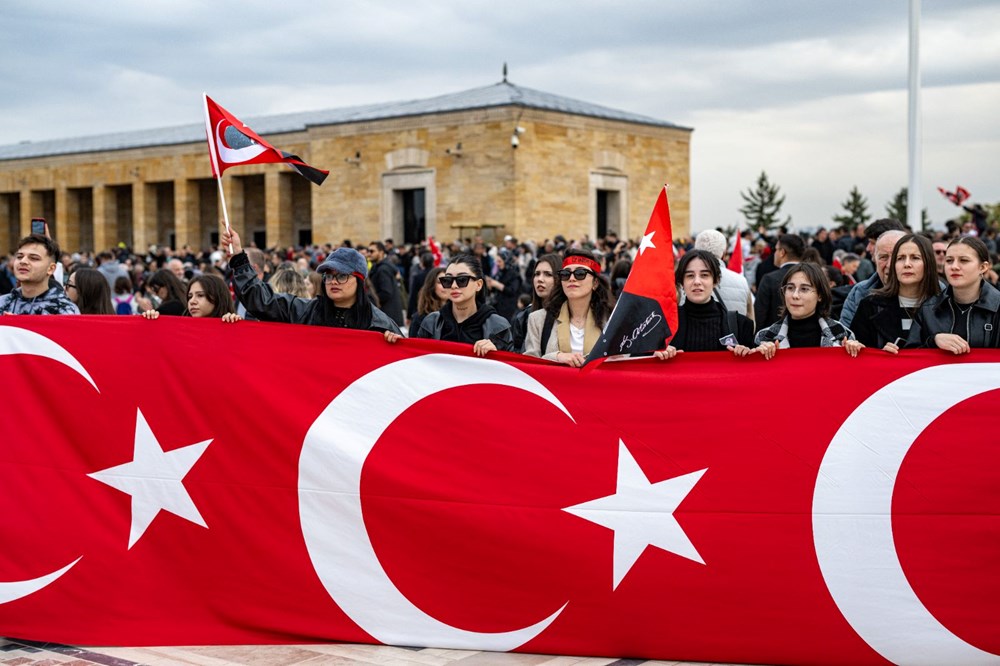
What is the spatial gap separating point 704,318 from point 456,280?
140 cm

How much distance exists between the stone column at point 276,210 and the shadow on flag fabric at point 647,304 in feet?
133

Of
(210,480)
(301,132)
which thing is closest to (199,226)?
(301,132)

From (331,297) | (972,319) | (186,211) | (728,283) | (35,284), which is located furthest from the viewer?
(186,211)

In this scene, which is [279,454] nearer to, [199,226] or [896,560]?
[896,560]

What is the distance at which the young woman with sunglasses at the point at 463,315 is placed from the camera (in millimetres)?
6262

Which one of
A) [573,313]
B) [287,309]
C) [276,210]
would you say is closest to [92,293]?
[287,309]

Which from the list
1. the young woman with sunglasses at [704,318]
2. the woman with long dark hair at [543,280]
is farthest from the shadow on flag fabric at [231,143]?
the young woman with sunglasses at [704,318]

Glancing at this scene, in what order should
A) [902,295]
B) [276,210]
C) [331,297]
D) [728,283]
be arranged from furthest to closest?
[276,210] < [728,283] < [331,297] < [902,295]

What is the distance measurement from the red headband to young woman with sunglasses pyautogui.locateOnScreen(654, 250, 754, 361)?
505mm

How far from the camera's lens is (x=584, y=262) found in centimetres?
603

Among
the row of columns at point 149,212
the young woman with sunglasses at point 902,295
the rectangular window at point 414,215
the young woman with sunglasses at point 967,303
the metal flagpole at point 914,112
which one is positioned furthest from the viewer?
the row of columns at point 149,212

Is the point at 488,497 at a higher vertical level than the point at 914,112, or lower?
lower

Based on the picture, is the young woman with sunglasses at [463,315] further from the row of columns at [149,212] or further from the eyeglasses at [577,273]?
the row of columns at [149,212]

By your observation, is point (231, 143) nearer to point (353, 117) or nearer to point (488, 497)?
point (488, 497)
